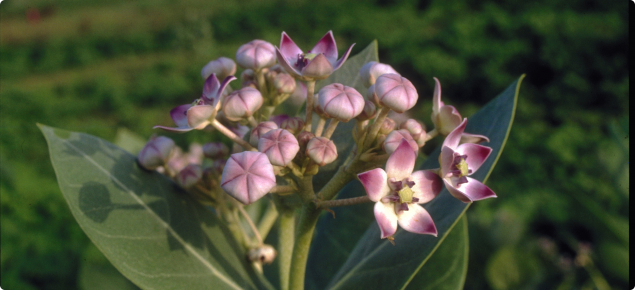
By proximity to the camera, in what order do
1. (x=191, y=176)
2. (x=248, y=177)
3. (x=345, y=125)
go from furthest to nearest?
1. (x=345, y=125)
2. (x=191, y=176)
3. (x=248, y=177)

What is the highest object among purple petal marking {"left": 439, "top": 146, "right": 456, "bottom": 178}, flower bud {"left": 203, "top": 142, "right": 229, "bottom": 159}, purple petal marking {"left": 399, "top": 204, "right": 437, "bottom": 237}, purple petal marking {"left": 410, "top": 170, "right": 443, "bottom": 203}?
purple petal marking {"left": 439, "top": 146, "right": 456, "bottom": 178}

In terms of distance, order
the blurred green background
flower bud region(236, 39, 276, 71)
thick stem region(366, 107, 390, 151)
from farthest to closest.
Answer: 1. the blurred green background
2. flower bud region(236, 39, 276, 71)
3. thick stem region(366, 107, 390, 151)

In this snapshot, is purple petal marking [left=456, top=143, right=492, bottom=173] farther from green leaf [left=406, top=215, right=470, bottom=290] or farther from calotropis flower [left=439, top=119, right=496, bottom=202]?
green leaf [left=406, top=215, right=470, bottom=290]

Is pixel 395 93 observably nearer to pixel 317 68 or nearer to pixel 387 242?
pixel 317 68

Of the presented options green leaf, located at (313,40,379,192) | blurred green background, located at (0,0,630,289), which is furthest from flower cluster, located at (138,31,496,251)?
blurred green background, located at (0,0,630,289)

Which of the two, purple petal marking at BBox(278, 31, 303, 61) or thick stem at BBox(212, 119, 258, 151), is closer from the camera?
thick stem at BBox(212, 119, 258, 151)

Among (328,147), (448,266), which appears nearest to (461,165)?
(328,147)

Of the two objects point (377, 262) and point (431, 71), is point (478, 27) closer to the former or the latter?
point (431, 71)

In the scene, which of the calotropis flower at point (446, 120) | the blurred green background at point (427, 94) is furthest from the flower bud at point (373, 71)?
the blurred green background at point (427, 94)

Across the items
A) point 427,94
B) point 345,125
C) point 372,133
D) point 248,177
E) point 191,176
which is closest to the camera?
point 248,177
